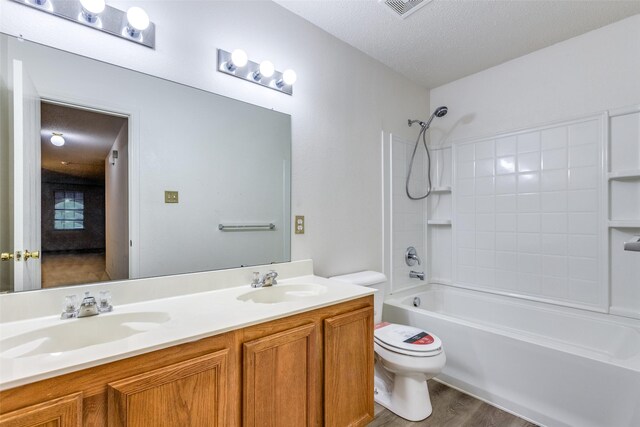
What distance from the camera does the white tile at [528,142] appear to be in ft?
7.58

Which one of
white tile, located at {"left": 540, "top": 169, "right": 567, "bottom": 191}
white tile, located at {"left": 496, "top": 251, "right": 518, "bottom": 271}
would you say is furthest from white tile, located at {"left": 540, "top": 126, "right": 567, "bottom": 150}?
white tile, located at {"left": 496, "top": 251, "right": 518, "bottom": 271}

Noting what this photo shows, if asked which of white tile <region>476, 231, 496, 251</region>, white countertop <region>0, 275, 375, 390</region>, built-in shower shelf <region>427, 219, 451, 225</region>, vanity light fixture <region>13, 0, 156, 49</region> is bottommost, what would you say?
white countertop <region>0, 275, 375, 390</region>

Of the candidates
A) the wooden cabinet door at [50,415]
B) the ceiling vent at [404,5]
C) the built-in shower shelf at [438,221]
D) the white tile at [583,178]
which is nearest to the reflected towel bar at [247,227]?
the wooden cabinet door at [50,415]

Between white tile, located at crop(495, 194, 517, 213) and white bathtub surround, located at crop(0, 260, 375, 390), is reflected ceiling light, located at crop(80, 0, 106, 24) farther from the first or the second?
white tile, located at crop(495, 194, 517, 213)

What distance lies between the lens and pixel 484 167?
2.59m

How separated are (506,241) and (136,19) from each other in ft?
9.28

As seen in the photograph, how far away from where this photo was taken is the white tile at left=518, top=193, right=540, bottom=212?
2.31m

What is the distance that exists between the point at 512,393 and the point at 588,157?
5.52 ft

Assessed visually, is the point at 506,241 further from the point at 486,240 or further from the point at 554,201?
the point at 554,201

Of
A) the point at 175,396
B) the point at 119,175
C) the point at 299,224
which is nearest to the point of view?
the point at 175,396

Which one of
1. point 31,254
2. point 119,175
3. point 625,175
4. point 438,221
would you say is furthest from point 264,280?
point 625,175

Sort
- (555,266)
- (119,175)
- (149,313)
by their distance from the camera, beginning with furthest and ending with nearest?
(555,266)
(119,175)
(149,313)

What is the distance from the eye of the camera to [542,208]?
2285 mm

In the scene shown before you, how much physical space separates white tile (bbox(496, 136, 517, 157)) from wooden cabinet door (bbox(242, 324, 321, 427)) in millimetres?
2229
